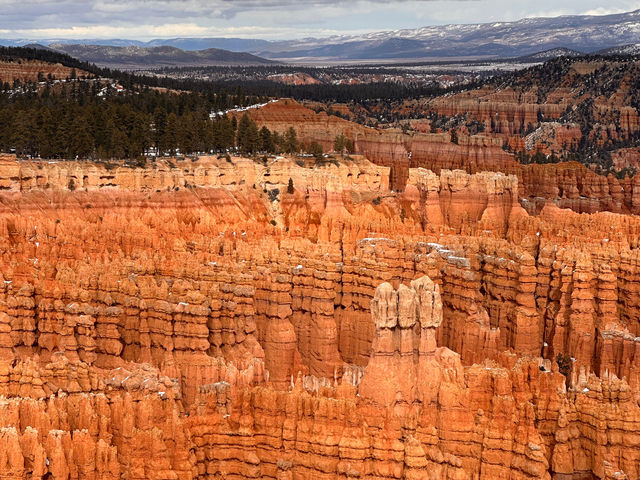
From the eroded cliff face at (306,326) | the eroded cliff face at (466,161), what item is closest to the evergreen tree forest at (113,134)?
the eroded cliff face at (306,326)

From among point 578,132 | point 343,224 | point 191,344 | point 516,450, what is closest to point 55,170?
point 343,224

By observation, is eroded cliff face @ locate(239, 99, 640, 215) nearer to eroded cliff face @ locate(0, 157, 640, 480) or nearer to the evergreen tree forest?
eroded cliff face @ locate(0, 157, 640, 480)

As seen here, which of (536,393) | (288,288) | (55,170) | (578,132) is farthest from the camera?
(578,132)

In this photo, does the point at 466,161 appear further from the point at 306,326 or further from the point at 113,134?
the point at 306,326

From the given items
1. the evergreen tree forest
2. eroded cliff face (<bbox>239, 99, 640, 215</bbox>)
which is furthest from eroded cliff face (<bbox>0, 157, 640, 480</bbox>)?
eroded cliff face (<bbox>239, 99, 640, 215</bbox>)

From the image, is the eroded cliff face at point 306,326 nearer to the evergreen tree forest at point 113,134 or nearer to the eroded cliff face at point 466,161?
the evergreen tree forest at point 113,134

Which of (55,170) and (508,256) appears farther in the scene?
(55,170)

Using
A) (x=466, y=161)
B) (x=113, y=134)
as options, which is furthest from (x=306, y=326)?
(x=466, y=161)

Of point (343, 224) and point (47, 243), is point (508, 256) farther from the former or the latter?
point (47, 243)
